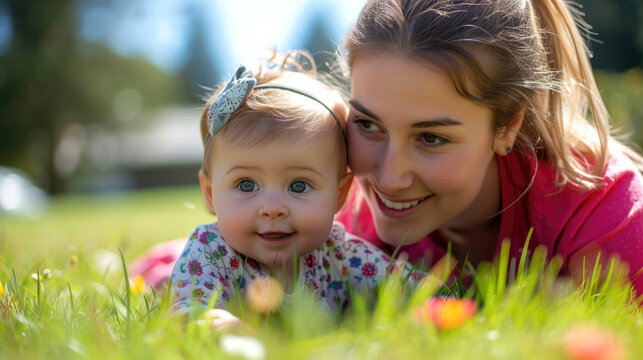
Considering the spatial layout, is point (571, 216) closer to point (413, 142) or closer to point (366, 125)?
point (413, 142)

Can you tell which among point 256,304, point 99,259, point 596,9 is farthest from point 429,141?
point 596,9

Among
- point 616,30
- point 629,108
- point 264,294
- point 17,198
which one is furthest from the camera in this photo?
point 616,30

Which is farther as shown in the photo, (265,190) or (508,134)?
(508,134)

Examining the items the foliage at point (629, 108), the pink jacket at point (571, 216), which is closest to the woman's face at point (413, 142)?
the pink jacket at point (571, 216)

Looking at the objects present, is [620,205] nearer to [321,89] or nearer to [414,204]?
[414,204]

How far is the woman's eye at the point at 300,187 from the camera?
2.15m

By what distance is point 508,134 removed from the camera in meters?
2.56

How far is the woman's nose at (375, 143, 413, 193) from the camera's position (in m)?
2.33

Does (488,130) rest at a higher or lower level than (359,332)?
higher

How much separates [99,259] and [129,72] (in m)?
25.5

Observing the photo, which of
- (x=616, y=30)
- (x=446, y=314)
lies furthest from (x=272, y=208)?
(x=616, y=30)

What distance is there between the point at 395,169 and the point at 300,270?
52 centimetres

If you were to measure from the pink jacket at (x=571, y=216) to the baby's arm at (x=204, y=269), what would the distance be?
821 mm

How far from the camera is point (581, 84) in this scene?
9.14 ft
